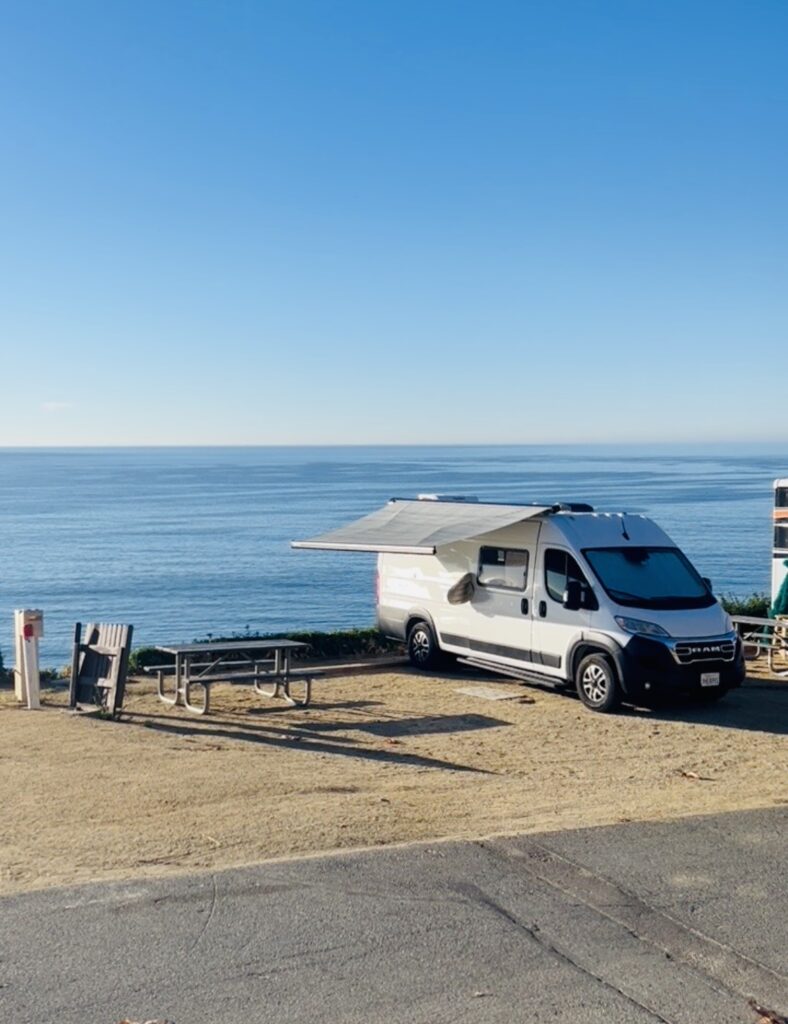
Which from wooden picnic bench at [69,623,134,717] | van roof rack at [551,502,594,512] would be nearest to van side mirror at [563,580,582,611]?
van roof rack at [551,502,594,512]

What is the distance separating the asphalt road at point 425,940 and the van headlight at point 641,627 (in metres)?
6.65

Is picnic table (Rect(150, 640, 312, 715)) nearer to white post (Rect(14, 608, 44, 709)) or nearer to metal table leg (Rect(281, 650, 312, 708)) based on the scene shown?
metal table leg (Rect(281, 650, 312, 708))

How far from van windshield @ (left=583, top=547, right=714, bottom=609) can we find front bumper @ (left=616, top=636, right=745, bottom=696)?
0.58 metres

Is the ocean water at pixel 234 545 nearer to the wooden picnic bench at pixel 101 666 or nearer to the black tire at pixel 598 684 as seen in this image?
the wooden picnic bench at pixel 101 666

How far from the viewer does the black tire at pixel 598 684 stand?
1420cm

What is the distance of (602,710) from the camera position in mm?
14328

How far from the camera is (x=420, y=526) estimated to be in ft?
54.0

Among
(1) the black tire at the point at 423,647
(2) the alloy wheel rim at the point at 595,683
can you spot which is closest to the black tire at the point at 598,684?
(2) the alloy wheel rim at the point at 595,683

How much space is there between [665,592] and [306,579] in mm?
40438

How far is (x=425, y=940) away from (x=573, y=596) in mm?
9083

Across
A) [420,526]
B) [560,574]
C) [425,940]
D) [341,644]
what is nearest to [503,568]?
[560,574]

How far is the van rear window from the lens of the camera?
15.6m

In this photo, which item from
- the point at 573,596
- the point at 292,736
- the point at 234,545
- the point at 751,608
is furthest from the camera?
the point at 234,545

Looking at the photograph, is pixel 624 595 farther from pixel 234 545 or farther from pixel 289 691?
pixel 234 545
